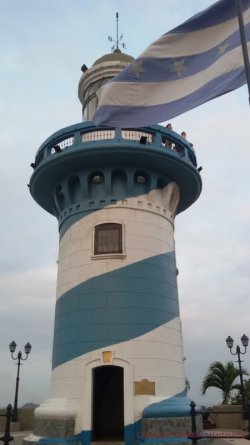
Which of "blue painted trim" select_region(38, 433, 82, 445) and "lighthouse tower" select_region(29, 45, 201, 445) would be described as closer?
"blue painted trim" select_region(38, 433, 82, 445)

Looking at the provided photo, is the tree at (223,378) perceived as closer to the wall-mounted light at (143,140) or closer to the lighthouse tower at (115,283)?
the lighthouse tower at (115,283)

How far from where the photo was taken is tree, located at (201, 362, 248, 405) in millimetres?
28906

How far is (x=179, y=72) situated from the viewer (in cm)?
938

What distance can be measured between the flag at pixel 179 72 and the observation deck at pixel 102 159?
22.6 ft

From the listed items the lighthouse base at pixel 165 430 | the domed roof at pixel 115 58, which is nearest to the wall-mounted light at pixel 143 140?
the domed roof at pixel 115 58

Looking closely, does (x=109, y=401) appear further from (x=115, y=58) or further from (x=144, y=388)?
(x=115, y=58)

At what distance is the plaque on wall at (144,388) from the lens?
14.4 m

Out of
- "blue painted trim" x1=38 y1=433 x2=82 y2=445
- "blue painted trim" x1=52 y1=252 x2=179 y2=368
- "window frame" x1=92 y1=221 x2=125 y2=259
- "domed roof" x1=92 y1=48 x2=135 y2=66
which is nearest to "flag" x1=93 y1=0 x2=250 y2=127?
"window frame" x1=92 y1=221 x2=125 y2=259

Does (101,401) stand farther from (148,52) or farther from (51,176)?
(148,52)

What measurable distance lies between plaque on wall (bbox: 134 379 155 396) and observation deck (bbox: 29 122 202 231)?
6388 mm

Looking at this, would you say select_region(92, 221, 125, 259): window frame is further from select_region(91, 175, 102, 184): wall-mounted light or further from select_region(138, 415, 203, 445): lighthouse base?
select_region(138, 415, 203, 445): lighthouse base

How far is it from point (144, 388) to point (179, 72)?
9.77 m

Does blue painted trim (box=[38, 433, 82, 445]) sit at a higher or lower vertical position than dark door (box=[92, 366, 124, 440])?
lower

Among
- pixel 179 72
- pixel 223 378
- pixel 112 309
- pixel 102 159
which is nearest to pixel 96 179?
pixel 102 159
